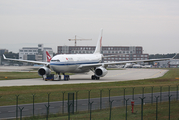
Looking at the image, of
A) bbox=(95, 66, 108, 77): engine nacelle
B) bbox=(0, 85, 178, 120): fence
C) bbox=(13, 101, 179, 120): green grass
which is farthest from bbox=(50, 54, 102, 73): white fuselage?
bbox=(13, 101, 179, 120): green grass

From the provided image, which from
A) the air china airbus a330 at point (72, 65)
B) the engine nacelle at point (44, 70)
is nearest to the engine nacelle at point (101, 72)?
the air china airbus a330 at point (72, 65)

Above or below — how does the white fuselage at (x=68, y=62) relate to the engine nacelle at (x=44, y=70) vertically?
above

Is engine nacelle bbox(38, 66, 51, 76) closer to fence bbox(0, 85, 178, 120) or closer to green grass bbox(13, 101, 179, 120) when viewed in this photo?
fence bbox(0, 85, 178, 120)

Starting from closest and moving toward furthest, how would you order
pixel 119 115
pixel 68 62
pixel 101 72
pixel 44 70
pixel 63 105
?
pixel 119 115 → pixel 63 105 → pixel 68 62 → pixel 101 72 → pixel 44 70

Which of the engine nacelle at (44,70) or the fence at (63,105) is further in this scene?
the engine nacelle at (44,70)

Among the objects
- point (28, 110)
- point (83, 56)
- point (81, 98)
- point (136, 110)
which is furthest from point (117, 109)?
point (83, 56)

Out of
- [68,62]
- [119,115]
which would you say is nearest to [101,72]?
[68,62]

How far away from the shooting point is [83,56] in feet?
206

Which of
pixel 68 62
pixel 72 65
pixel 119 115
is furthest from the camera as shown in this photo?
pixel 72 65

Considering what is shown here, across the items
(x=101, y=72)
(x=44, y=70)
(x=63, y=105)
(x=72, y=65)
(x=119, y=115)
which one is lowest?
(x=119, y=115)

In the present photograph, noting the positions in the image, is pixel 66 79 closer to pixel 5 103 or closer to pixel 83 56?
pixel 83 56

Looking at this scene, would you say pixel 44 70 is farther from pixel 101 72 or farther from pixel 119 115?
pixel 119 115

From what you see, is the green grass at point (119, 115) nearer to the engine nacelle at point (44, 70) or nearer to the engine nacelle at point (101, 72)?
the engine nacelle at point (101, 72)

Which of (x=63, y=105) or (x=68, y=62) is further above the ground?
(x=68, y=62)
